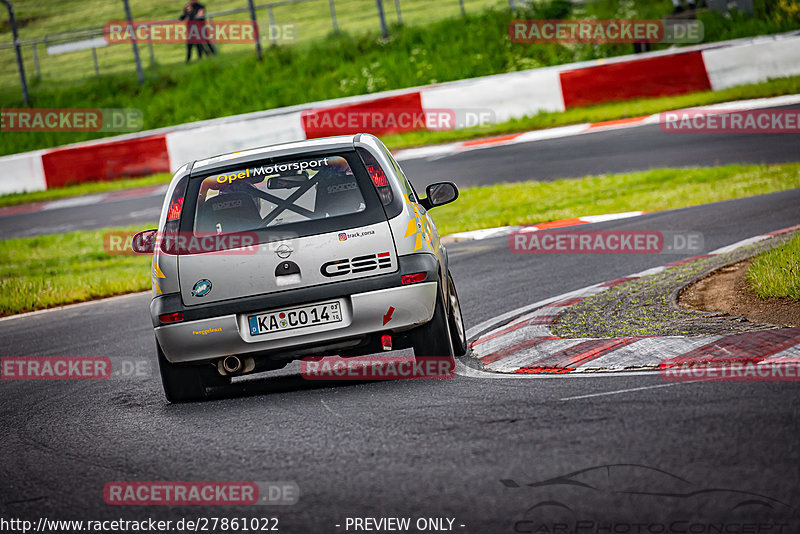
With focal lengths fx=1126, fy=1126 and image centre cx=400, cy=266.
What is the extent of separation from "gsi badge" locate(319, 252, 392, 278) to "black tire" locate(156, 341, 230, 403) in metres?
1.03

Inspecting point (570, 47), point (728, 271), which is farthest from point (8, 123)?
point (728, 271)

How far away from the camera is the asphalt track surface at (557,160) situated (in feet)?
54.2

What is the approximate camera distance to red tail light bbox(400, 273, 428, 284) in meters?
6.58

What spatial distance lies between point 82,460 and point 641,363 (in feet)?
10.1

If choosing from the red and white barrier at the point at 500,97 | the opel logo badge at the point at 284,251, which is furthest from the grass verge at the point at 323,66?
the opel logo badge at the point at 284,251

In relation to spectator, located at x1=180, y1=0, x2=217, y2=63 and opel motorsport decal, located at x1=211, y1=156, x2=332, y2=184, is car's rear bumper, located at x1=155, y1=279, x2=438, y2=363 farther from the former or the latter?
spectator, located at x1=180, y1=0, x2=217, y2=63

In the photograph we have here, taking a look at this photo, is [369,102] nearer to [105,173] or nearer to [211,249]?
[105,173]

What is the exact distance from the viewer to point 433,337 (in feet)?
22.3

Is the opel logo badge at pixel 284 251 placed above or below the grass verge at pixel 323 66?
below

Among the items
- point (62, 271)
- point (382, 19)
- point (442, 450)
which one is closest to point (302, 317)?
point (442, 450)

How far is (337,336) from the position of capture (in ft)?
21.5

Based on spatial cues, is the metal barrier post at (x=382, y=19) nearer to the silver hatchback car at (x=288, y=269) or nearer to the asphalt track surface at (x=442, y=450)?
the asphalt track surface at (x=442, y=450)

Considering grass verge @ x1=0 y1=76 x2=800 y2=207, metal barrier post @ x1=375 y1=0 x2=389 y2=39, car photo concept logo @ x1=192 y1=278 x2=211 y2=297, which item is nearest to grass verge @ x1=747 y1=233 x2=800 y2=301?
car photo concept logo @ x1=192 y1=278 x2=211 y2=297

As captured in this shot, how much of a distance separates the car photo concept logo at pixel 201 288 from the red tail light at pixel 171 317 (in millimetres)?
146
